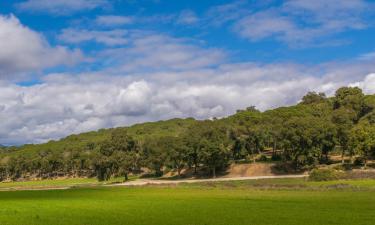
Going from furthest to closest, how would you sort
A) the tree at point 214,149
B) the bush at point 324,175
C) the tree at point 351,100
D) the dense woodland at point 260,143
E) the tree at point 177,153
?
the tree at point 351,100 → the tree at point 177,153 → the tree at point 214,149 → the dense woodland at point 260,143 → the bush at point 324,175

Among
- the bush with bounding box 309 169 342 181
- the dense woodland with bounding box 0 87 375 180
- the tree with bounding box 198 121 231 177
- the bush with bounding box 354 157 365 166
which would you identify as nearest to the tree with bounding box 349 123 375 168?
the dense woodland with bounding box 0 87 375 180

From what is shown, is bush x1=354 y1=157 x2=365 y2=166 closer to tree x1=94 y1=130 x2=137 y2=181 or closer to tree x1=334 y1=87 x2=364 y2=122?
tree x1=334 y1=87 x2=364 y2=122

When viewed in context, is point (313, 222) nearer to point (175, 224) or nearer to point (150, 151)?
point (175, 224)

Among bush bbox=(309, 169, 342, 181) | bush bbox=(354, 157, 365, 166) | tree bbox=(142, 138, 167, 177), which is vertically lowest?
bush bbox=(309, 169, 342, 181)

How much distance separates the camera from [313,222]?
108 feet

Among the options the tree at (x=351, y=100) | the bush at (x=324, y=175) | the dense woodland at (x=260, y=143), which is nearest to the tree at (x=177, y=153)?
the dense woodland at (x=260, y=143)

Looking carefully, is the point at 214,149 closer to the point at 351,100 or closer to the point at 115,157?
the point at 115,157

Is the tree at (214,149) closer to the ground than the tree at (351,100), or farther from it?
closer to the ground

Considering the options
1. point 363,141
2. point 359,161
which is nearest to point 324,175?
point 363,141

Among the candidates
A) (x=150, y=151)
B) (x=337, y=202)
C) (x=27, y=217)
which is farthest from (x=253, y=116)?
(x=27, y=217)

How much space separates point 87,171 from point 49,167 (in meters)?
17.6

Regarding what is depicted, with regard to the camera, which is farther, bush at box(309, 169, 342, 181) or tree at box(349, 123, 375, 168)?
tree at box(349, 123, 375, 168)

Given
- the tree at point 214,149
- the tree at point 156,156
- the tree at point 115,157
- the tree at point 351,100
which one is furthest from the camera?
the tree at point 351,100

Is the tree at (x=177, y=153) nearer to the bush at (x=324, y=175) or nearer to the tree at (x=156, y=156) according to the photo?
the tree at (x=156, y=156)
